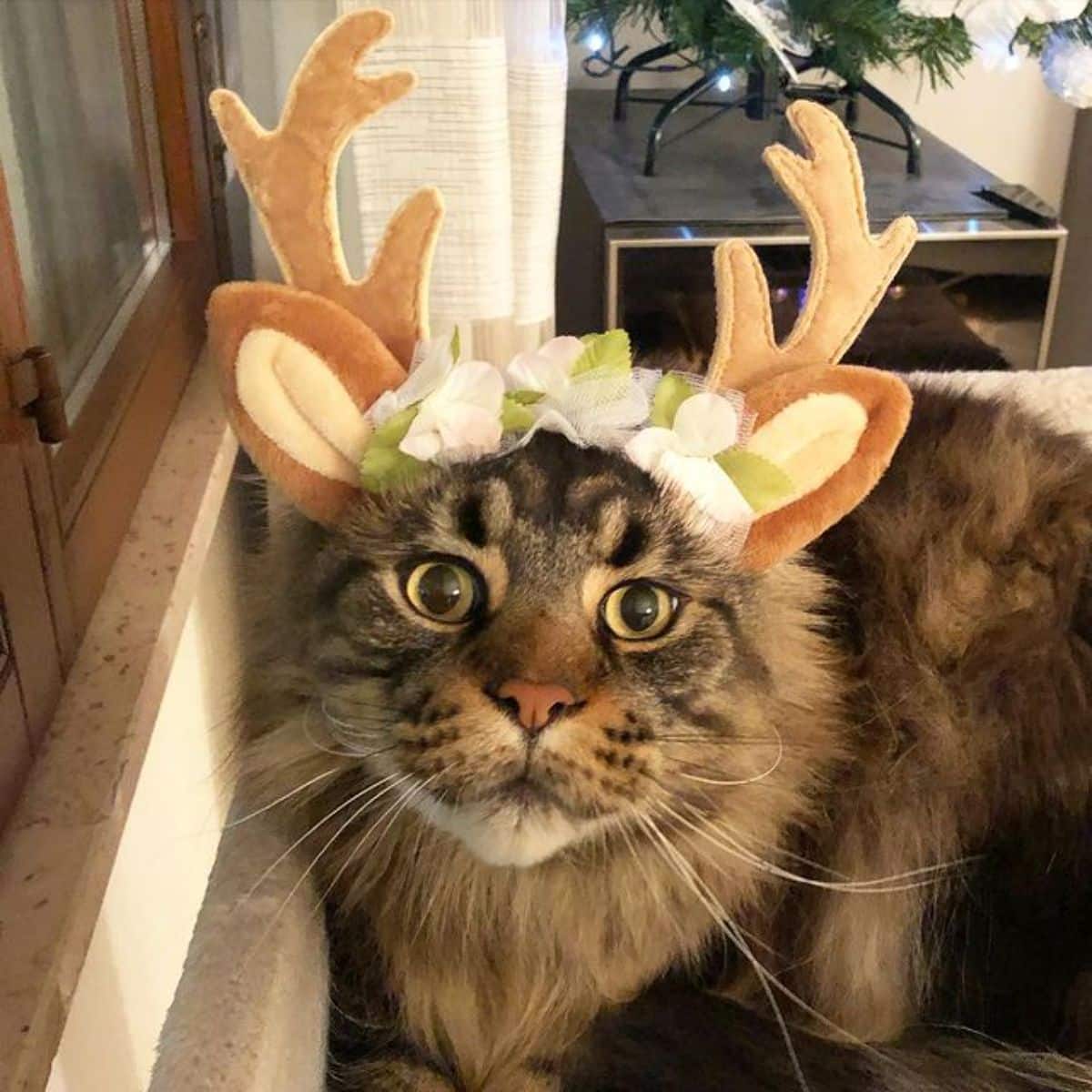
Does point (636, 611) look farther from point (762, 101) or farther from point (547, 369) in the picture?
point (762, 101)

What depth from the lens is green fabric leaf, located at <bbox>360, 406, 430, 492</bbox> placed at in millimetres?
834

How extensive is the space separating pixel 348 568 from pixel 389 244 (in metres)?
0.22

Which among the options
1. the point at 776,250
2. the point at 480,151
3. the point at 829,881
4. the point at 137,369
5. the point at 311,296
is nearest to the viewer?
the point at 311,296

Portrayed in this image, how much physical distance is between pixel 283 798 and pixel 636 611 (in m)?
0.29

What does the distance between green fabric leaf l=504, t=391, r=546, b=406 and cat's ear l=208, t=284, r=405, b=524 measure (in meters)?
0.08

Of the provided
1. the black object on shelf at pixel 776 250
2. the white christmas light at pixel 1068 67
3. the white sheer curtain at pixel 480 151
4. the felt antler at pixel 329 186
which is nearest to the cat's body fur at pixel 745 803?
the felt antler at pixel 329 186

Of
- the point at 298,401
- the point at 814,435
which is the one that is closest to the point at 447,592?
the point at 298,401

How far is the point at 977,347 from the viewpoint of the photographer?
2002 mm

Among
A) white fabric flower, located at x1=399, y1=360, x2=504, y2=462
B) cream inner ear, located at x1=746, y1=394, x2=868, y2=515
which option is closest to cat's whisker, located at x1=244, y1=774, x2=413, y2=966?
white fabric flower, located at x1=399, y1=360, x2=504, y2=462

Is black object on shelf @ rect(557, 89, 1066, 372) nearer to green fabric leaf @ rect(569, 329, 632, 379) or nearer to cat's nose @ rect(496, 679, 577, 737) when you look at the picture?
green fabric leaf @ rect(569, 329, 632, 379)

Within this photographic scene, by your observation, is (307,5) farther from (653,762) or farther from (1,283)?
(653,762)

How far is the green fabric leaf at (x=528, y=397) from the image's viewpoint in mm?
867

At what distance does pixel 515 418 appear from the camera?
850 millimetres

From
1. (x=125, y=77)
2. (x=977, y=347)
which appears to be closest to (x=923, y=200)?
(x=977, y=347)
